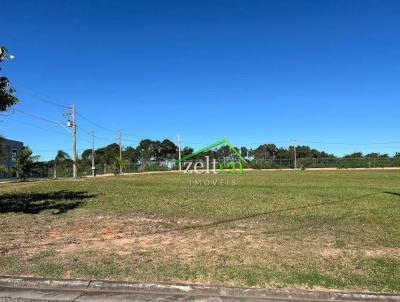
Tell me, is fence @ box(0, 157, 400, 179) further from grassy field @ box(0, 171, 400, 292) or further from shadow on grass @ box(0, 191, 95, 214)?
grassy field @ box(0, 171, 400, 292)

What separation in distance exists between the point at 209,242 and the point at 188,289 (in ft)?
10.3

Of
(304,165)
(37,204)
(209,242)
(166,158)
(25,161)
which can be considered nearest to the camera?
(209,242)

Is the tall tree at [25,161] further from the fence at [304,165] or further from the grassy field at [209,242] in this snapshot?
the fence at [304,165]

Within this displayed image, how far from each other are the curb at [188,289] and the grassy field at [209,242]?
308 mm

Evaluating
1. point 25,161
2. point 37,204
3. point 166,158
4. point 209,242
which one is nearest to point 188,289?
point 209,242

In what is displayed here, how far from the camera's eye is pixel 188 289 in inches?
255

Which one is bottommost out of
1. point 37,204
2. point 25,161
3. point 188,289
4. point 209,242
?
point 188,289

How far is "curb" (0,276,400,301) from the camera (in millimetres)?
6168

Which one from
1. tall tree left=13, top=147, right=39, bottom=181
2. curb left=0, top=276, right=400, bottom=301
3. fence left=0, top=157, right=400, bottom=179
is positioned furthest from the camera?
fence left=0, top=157, right=400, bottom=179

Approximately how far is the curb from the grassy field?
0.31 meters

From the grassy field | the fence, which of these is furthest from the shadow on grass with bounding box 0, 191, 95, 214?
the fence

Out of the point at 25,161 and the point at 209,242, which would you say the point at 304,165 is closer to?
the point at 25,161

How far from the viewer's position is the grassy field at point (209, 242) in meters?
7.17

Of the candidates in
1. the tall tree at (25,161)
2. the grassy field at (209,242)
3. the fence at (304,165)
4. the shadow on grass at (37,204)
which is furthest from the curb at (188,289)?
the fence at (304,165)
